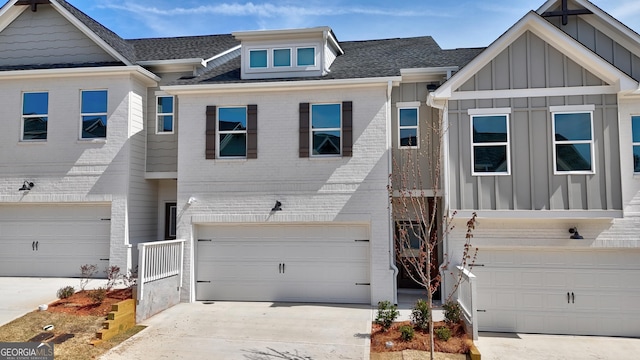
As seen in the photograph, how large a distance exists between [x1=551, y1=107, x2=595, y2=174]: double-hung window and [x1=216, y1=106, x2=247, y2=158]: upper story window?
26.6 ft

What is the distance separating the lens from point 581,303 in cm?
1114

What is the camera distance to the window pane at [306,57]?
1322 centimetres

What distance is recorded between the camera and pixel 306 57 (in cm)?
1326

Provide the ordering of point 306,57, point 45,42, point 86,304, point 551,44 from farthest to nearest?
point 45,42, point 306,57, point 551,44, point 86,304

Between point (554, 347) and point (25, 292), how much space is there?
12723 millimetres

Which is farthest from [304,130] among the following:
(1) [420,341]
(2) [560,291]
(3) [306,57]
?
(2) [560,291]

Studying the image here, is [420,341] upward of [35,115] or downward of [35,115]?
downward

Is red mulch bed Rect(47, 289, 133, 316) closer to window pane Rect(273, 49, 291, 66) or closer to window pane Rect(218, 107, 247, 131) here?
window pane Rect(218, 107, 247, 131)

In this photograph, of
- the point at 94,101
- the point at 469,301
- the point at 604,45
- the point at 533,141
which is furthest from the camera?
the point at 94,101

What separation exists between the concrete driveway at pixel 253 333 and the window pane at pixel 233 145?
13.8ft

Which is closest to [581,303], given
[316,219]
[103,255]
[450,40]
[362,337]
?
[362,337]

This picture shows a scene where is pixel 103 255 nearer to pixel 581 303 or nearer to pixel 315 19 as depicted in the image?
pixel 315 19

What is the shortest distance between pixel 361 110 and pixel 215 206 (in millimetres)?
4878

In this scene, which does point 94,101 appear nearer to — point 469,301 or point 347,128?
point 347,128
